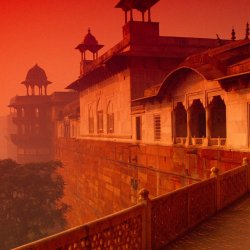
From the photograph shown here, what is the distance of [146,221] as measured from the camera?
5371mm

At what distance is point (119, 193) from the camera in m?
19.3

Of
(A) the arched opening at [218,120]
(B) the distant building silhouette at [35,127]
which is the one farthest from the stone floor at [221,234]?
(B) the distant building silhouette at [35,127]

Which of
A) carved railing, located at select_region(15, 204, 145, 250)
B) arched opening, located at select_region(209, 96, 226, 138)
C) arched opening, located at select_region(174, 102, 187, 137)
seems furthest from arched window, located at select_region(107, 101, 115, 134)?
carved railing, located at select_region(15, 204, 145, 250)

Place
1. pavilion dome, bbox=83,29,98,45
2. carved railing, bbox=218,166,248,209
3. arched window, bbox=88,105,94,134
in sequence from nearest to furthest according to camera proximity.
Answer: carved railing, bbox=218,166,248,209
arched window, bbox=88,105,94,134
pavilion dome, bbox=83,29,98,45

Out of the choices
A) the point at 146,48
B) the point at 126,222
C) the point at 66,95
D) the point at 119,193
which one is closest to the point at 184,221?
the point at 126,222

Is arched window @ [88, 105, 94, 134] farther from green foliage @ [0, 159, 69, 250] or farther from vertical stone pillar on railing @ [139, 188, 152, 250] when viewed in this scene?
vertical stone pillar on railing @ [139, 188, 152, 250]

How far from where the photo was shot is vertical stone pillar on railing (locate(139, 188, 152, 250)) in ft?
17.3

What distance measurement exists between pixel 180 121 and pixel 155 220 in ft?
31.1

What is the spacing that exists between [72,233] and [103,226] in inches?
23.5

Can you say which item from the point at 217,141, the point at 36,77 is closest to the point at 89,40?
the point at 217,141

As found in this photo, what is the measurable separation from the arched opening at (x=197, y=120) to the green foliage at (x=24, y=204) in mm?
13988

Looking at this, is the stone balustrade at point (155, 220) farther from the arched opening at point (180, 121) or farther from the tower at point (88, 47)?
the tower at point (88, 47)

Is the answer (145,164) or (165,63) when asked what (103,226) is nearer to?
(145,164)

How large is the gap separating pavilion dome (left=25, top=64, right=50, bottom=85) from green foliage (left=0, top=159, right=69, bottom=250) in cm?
2962
